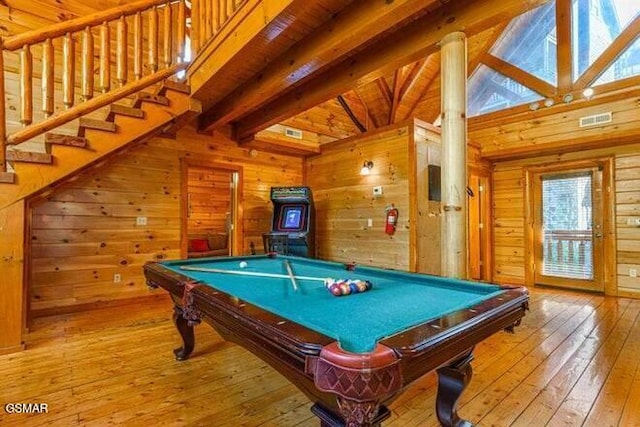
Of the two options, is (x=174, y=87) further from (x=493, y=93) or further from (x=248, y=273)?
(x=493, y=93)

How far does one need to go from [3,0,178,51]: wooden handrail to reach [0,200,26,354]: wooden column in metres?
1.24

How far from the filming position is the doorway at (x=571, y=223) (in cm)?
481

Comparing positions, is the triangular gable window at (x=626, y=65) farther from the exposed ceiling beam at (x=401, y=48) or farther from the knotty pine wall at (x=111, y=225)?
the knotty pine wall at (x=111, y=225)

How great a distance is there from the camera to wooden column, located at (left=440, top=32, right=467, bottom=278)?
7.57ft

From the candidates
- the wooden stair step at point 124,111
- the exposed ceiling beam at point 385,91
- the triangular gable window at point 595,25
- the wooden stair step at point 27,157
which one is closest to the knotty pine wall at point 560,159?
the triangular gable window at point 595,25

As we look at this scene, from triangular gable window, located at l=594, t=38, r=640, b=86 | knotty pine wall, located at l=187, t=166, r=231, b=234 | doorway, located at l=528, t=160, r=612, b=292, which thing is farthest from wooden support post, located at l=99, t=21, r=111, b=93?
doorway, located at l=528, t=160, r=612, b=292

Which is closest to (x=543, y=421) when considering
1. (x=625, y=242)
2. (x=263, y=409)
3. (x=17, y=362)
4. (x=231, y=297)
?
(x=263, y=409)

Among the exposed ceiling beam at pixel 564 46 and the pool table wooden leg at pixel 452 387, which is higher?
the exposed ceiling beam at pixel 564 46

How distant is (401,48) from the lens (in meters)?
2.67

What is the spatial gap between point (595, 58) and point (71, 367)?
273 inches

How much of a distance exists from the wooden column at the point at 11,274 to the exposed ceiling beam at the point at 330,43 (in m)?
2.30

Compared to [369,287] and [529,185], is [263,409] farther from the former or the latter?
[529,185]

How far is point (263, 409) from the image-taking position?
1867 millimetres

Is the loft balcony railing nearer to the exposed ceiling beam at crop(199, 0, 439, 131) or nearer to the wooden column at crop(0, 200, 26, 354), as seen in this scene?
the wooden column at crop(0, 200, 26, 354)
